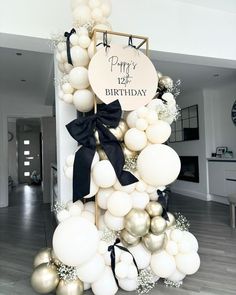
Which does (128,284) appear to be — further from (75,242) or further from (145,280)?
(75,242)

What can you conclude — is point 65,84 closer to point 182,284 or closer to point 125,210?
point 125,210

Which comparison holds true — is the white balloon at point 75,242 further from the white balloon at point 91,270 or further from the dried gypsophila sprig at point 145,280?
the dried gypsophila sprig at point 145,280

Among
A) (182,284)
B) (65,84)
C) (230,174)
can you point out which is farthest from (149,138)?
(230,174)

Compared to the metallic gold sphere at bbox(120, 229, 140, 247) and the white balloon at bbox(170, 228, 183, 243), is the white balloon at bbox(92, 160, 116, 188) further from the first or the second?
the white balloon at bbox(170, 228, 183, 243)

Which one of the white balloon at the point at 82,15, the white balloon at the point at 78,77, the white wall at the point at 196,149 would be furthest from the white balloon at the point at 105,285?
the white wall at the point at 196,149

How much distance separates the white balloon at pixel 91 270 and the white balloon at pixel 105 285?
2.1 inches

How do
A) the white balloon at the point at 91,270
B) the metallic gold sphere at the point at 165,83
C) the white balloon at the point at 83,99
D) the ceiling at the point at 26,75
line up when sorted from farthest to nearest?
the ceiling at the point at 26,75 < the metallic gold sphere at the point at 165,83 < the white balloon at the point at 83,99 < the white balloon at the point at 91,270

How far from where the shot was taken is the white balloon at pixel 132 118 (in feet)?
6.41

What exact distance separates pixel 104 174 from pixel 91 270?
0.65 m

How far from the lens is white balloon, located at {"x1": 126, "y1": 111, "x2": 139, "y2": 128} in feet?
6.41

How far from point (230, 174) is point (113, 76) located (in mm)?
3685

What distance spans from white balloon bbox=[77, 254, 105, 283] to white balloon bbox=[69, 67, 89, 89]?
1232 millimetres

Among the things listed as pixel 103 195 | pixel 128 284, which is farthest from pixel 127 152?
pixel 128 284

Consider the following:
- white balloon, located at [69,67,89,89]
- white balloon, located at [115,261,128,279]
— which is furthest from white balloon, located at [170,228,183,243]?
white balloon, located at [69,67,89,89]
